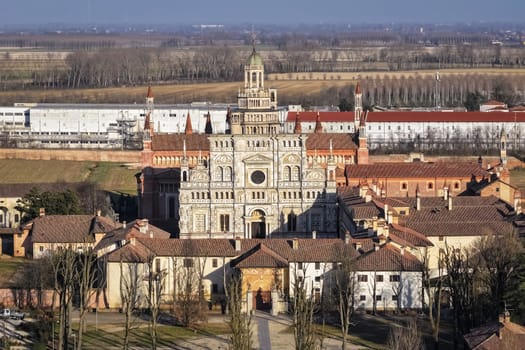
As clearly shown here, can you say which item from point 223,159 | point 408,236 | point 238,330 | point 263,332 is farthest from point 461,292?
point 223,159

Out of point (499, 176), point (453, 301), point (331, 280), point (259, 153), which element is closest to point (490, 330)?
point (453, 301)

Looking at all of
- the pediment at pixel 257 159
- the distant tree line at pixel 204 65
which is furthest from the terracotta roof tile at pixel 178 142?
the distant tree line at pixel 204 65

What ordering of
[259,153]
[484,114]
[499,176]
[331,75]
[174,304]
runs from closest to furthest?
[174,304], [259,153], [499,176], [484,114], [331,75]

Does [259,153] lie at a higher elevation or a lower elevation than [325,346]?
higher

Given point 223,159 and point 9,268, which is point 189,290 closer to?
point 9,268

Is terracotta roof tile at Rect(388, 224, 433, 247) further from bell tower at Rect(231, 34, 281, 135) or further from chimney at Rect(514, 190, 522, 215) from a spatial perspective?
bell tower at Rect(231, 34, 281, 135)

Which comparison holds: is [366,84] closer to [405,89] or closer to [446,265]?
[405,89]
